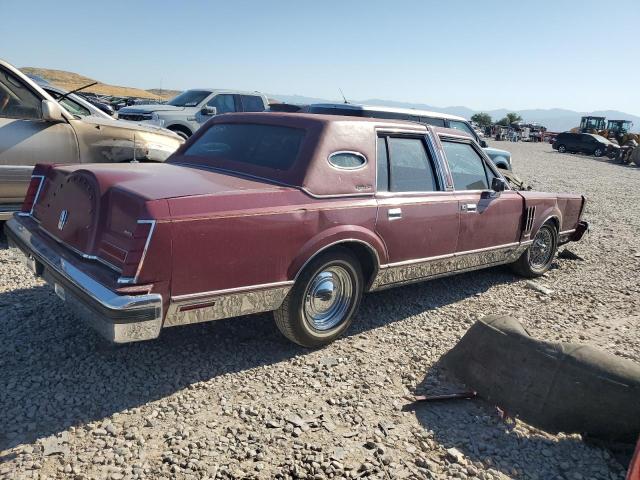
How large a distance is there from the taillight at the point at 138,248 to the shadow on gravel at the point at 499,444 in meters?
1.83

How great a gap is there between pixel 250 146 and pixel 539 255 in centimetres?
387

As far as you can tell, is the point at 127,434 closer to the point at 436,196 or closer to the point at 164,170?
the point at 164,170

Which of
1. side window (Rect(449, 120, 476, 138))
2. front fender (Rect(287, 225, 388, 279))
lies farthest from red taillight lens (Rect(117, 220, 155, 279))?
side window (Rect(449, 120, 476, 138))

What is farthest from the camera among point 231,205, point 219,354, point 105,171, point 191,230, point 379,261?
point 379,261

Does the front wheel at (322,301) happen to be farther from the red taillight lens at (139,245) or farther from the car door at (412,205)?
the red taillight lens at (139,245)

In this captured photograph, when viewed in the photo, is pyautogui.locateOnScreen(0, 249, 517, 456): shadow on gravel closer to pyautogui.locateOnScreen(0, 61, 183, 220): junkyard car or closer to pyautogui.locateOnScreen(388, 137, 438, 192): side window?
pyautogui.locateOnScreen(388, 137, 438, 192): side window

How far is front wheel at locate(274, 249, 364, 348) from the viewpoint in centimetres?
351

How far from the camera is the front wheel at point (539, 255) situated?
595 centimetres

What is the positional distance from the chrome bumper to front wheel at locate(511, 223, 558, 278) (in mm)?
4428

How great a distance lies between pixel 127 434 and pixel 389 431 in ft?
4.64

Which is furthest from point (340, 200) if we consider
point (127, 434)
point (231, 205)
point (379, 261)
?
point (127, 434)

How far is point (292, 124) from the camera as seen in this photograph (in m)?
3.97

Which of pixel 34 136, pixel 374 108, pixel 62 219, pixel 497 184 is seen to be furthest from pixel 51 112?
pixel 374 108

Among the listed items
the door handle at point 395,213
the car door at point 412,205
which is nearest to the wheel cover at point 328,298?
the car door at point 412,205
